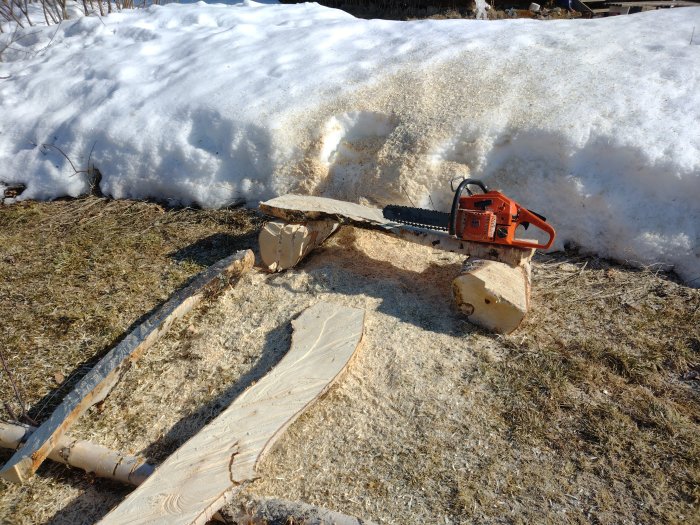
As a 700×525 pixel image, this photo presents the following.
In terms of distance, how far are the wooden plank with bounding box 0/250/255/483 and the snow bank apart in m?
1.35

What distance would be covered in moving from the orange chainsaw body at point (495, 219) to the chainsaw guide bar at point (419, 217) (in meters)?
0.15

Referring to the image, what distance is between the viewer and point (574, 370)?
3195mm

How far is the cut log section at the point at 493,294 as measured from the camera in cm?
336

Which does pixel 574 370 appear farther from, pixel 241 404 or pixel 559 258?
pixel 241 404

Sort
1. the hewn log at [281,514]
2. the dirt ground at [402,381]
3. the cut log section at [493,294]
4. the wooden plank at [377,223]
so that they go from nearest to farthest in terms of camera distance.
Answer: the hewn log at [281,514] < the dirt ground at [402,381] < the cut log section at [493,294] < the wooden plank at [377,223]

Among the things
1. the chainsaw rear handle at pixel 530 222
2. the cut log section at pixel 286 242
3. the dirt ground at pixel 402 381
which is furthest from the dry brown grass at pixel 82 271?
the chainsaw rear handle at pixel 530 222

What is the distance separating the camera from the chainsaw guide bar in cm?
368

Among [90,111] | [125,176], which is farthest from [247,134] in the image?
[90,111]

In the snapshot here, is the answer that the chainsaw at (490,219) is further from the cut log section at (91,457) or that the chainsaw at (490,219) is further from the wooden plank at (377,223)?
the cut log section at (91,457)

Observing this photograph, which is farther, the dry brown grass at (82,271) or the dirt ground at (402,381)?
the dry brown grass at (82,271)

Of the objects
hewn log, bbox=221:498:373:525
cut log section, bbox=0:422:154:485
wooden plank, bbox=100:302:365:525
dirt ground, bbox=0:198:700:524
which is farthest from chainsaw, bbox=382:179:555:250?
cut log section, bbox=0:422:154:485

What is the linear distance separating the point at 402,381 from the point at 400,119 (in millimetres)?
2604

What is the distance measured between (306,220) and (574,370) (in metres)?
2.09

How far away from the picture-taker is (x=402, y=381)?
3172 millimetres
